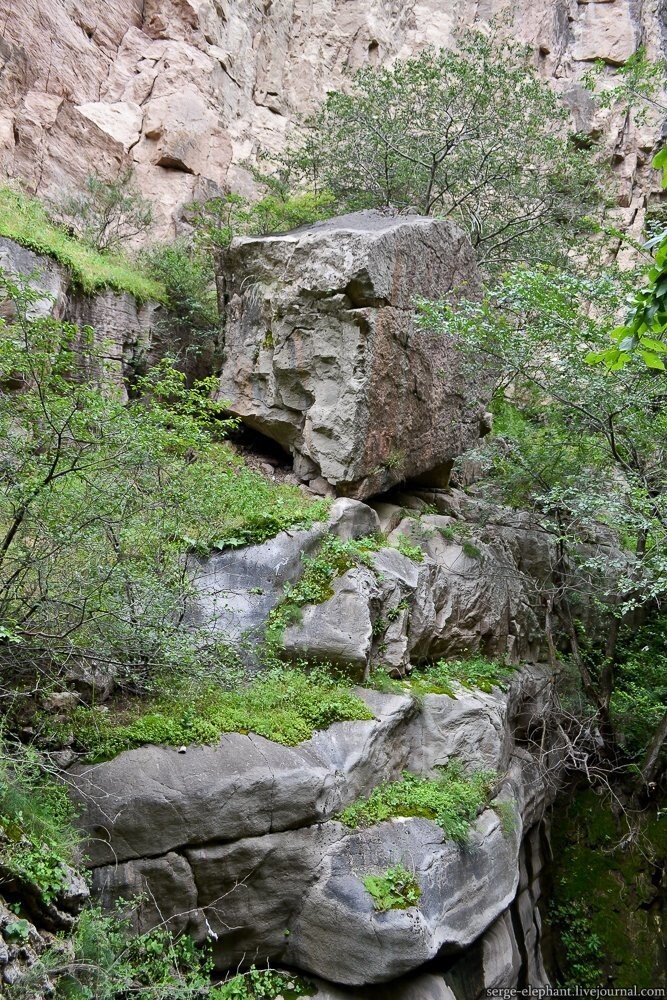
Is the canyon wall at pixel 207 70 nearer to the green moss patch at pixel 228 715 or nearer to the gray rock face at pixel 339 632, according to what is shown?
the gray rock face at pixel 339 632

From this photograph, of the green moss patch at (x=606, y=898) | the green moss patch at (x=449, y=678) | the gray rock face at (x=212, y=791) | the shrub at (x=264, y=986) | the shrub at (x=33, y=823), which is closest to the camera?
the shrub at (x=33, y=823)

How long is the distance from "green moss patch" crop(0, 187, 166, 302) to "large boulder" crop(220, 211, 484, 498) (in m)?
2.62

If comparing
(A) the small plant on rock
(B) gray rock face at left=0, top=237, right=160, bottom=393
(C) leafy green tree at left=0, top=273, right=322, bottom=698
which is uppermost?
(B) gray rock face at left=0, top=237, right=160, bottom=393

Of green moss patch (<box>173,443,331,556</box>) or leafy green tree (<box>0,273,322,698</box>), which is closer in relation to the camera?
leafy green tree (<box>0,273,322,698</box>)

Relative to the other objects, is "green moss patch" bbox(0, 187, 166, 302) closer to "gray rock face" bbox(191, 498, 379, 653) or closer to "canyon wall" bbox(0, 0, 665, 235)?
"canyon wall" bbox(0, 0, 665, 235)

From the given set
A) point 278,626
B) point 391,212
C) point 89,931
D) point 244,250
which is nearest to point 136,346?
point 244,250

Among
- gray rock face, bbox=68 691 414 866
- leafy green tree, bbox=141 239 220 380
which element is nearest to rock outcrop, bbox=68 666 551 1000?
gray rock face, bbox=68 691 414 866

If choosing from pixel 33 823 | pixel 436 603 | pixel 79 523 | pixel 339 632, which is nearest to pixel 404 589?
pixel 436 603

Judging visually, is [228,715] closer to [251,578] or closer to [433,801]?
[251,578]

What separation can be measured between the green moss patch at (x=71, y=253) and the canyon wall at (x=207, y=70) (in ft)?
7.39

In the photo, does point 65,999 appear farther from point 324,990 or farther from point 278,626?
point 278,626

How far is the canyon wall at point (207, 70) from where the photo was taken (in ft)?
52.7

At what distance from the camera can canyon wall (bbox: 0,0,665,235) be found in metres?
16.1

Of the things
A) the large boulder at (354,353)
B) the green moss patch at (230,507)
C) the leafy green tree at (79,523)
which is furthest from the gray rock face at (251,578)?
the large boulder at (354,353)
